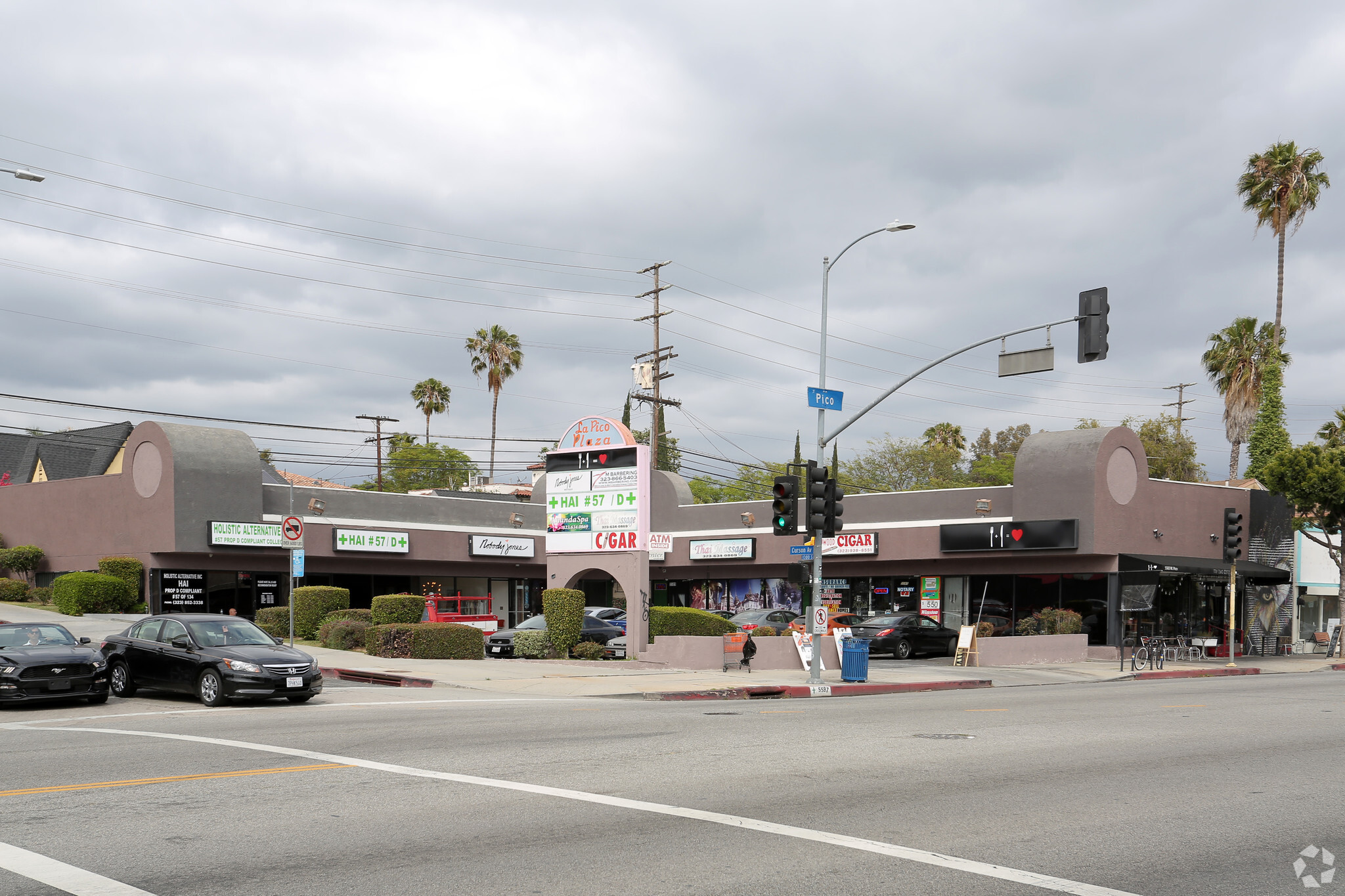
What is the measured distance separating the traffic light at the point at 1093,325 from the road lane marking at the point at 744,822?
13290 millimetres

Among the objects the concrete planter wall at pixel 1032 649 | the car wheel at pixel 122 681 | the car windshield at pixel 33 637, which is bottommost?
the concrete planter wall at pixel 1032 649

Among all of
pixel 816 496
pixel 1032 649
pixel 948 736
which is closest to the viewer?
pixel 948 736

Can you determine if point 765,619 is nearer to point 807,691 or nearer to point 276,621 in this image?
point 807,691

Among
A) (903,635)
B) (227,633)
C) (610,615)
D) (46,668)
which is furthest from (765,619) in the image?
(46,668)

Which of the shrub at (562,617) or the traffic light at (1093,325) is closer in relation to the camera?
the traffic light at (1093,325)

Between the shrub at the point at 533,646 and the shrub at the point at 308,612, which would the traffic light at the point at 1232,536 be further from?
the shrub at the point at 308,612

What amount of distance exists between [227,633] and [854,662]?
1312 cm

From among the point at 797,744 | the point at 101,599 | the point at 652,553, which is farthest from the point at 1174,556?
the point at 101,599

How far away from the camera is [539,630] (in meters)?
29.5

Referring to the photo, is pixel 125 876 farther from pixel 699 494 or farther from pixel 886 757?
pixel 699 494

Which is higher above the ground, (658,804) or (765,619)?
(658,804)

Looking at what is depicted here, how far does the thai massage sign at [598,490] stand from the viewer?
97.6 feet

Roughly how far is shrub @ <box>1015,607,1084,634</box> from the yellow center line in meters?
27.0

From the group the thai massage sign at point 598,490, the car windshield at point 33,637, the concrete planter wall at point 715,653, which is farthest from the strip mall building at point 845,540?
the car windshield at point 33,637
